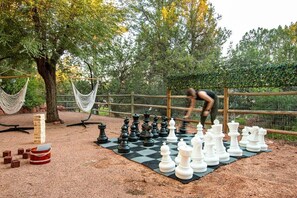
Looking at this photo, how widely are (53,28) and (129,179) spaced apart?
4786 millimetres

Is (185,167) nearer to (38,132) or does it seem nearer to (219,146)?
(219,146)

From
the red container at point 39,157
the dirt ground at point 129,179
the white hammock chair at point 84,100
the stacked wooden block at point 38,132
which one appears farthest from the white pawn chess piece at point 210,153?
the white hammock chair at point 84,100

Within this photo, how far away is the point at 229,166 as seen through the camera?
2494mm

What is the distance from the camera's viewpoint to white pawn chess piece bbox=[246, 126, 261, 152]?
3.05 meters

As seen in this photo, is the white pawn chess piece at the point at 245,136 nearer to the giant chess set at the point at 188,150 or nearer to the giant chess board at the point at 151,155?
the giant chess set at the point at 188,150

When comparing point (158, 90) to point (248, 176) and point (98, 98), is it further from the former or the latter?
point (248, 176)

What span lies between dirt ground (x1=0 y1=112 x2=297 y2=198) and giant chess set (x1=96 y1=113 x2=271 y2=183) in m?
0.10

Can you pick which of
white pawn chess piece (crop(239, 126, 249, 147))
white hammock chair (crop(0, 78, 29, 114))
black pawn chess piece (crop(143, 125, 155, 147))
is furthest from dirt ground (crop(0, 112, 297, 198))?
white hammock chair (crop(0, 78, 29, 114))

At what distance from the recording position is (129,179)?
84.3 inches

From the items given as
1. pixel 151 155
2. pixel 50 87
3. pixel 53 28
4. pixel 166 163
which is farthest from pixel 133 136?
pixel 50 87

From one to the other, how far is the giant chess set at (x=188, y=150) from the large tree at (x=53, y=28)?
295 cm

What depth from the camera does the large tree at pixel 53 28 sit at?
193 inches


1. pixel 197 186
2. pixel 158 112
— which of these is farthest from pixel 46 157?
pixel 158 112

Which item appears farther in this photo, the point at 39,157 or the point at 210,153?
the point at 39,157
